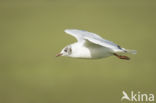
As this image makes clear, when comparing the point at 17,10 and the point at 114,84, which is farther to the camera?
the point at 17,10

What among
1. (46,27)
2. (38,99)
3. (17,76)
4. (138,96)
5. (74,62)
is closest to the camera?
(138,96)

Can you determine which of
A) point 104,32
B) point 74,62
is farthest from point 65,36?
point 74,62

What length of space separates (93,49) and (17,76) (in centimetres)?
410

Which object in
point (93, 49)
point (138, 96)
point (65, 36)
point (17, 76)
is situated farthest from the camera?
point (65, 36)

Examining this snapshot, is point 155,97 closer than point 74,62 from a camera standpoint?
Yes

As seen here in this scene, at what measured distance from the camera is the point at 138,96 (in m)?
7.83

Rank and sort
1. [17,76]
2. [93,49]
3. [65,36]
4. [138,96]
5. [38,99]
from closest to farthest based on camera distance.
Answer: [93,49]
[138,96]
[38,99]
[17,76]
[65,36]

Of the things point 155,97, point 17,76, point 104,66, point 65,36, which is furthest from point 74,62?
point 155,97

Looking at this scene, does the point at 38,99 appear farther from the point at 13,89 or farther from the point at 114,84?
the point at 114,84

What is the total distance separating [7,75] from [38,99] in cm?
201

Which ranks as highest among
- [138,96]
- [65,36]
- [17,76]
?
[65,36]

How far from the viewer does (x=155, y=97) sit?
8.23 m

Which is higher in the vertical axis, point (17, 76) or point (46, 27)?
point (46, 27)

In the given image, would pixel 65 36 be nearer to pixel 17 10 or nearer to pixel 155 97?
pixel 17 10
